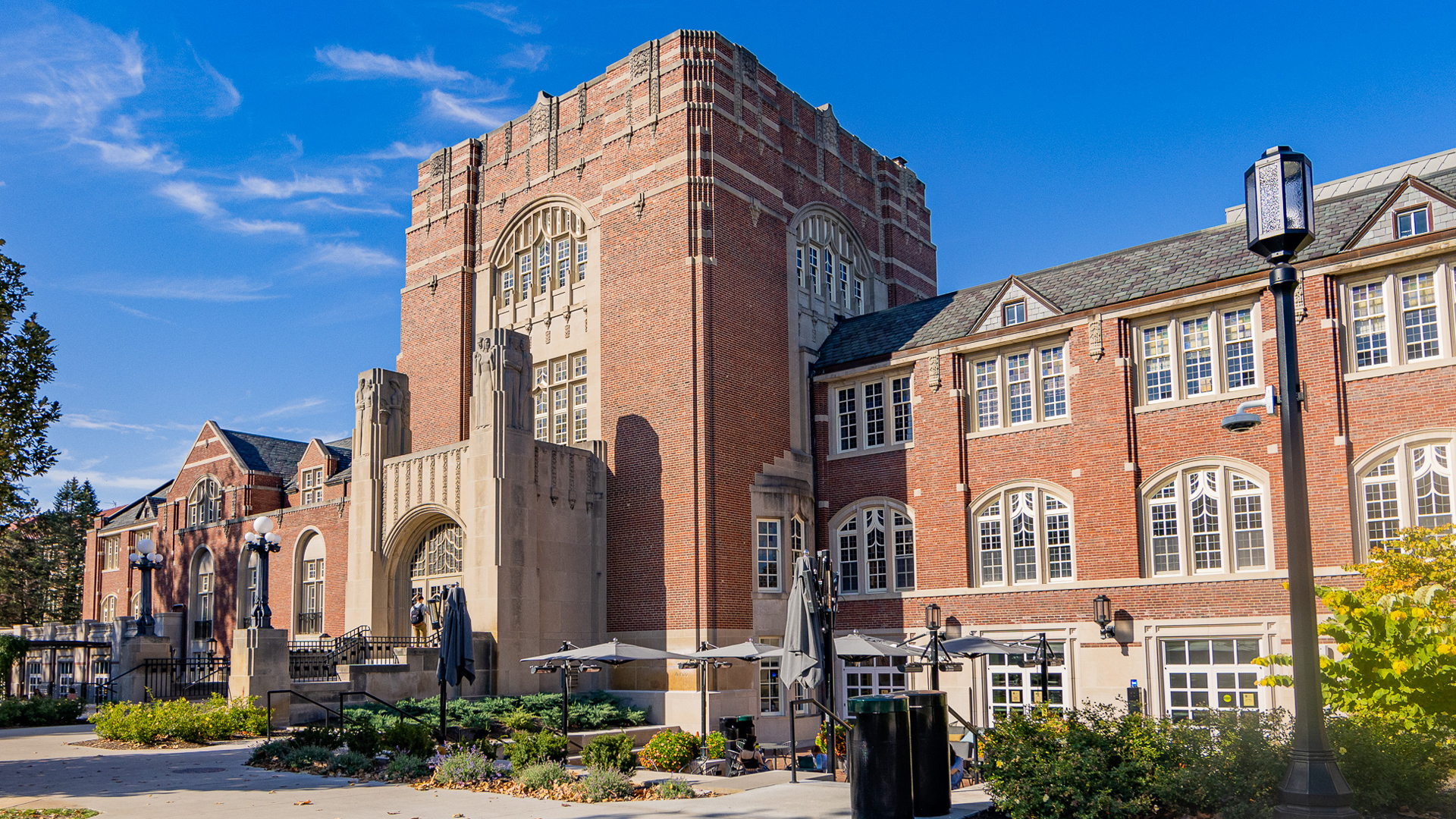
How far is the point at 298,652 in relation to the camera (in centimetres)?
2766

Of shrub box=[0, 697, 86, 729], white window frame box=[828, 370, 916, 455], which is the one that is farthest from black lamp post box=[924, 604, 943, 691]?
shrub box=[0, 697, 86, 729]

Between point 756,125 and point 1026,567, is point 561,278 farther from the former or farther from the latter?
point 1026,567

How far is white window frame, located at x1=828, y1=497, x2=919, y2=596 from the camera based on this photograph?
97.7 ft

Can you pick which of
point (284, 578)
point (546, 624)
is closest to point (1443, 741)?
point (546, 624)

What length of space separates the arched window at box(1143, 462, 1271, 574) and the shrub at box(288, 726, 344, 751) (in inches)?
676

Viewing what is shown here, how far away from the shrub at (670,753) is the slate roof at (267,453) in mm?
32016

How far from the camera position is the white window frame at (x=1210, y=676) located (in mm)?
23608

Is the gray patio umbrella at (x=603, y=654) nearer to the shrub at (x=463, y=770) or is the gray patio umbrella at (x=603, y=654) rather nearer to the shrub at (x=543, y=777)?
the shrub at (x=463, y=770)

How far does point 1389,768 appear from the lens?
11.2 m

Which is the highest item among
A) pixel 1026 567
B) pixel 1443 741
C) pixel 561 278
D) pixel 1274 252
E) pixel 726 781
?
pixel 561 278

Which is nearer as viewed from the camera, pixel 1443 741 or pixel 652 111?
pixel 1443 741

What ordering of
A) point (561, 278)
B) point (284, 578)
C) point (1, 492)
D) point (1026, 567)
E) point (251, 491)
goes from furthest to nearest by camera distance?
point (251, 491)
point (284, 578)
point (561, 278)
point (1026, 567)
point (1, 492)

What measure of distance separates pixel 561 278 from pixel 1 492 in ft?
51.3

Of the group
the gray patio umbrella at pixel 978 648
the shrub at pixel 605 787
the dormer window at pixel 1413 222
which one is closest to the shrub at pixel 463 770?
the shrub at pixel 605 787
